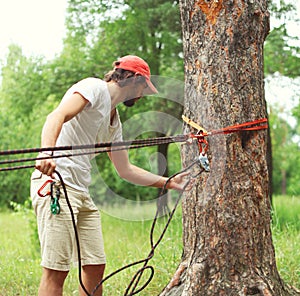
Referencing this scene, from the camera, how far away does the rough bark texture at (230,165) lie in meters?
3.20

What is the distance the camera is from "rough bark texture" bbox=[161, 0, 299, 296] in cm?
320

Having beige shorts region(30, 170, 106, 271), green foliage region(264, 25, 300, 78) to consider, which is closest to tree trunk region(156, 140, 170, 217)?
beige shorts region(30, 170, 106, 271)

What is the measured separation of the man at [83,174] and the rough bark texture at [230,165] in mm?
285

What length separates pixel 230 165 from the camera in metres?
3.19

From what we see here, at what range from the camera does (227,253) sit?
3209 mm

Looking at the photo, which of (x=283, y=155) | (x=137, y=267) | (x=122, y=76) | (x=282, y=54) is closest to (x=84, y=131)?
(x=122, y=76)

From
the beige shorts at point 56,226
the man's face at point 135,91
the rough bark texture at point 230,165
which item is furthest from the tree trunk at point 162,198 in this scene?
the man's face at point 135,91

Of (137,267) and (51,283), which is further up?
(51,283)

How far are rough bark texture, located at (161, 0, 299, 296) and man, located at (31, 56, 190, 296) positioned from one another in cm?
28

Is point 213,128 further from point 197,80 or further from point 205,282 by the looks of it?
point 205,282

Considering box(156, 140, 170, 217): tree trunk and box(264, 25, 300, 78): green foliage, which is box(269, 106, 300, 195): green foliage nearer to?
box(264, 25, 300, 78): green foliage

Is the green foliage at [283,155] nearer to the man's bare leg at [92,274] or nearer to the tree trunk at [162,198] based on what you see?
the tree trunk at [162,198]

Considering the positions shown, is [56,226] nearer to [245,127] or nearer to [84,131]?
[84,131]

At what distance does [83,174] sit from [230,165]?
85 cm
